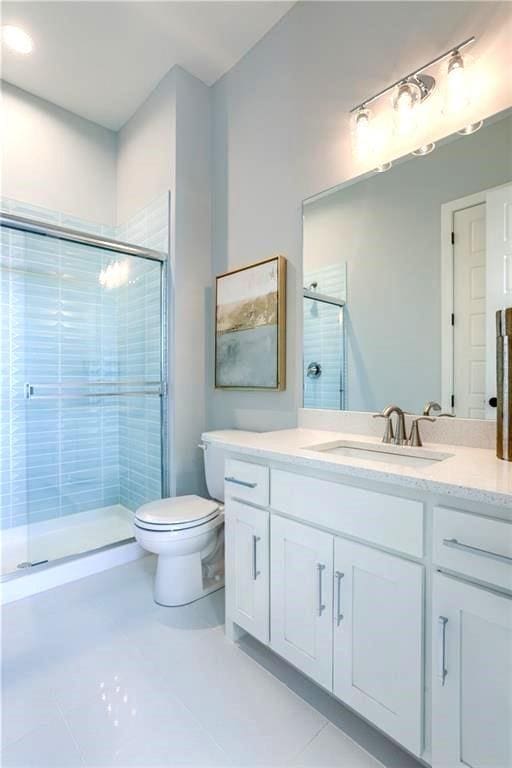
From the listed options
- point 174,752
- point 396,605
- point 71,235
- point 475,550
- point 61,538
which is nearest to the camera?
point 475,550

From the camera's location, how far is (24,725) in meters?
1.15

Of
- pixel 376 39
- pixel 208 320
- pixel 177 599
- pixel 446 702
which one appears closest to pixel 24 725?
pixel 177 599

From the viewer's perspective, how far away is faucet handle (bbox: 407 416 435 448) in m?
1.37

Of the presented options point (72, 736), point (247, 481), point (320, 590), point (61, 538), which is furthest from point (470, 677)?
point (61, 538)

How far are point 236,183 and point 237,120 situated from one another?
38 centimetres

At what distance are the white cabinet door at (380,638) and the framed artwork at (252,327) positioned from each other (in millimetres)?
1076

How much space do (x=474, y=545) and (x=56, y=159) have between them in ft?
10.8

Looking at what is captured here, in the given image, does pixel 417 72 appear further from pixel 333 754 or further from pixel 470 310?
pixel 333 754

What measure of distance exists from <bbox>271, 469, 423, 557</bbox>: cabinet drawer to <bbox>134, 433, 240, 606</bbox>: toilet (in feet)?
1.67

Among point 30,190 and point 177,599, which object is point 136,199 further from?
point 177,599

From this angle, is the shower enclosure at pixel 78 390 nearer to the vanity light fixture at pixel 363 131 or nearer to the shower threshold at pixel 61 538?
the shower threshold at pixel 61 538

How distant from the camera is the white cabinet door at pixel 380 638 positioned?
94cm

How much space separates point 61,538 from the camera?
2.32 m

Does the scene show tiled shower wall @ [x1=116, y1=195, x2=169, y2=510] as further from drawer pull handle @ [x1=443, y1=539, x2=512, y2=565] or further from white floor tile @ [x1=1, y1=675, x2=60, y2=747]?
drawer pull handle @ [x1=443, y1=539, x2=512, y2=565]
